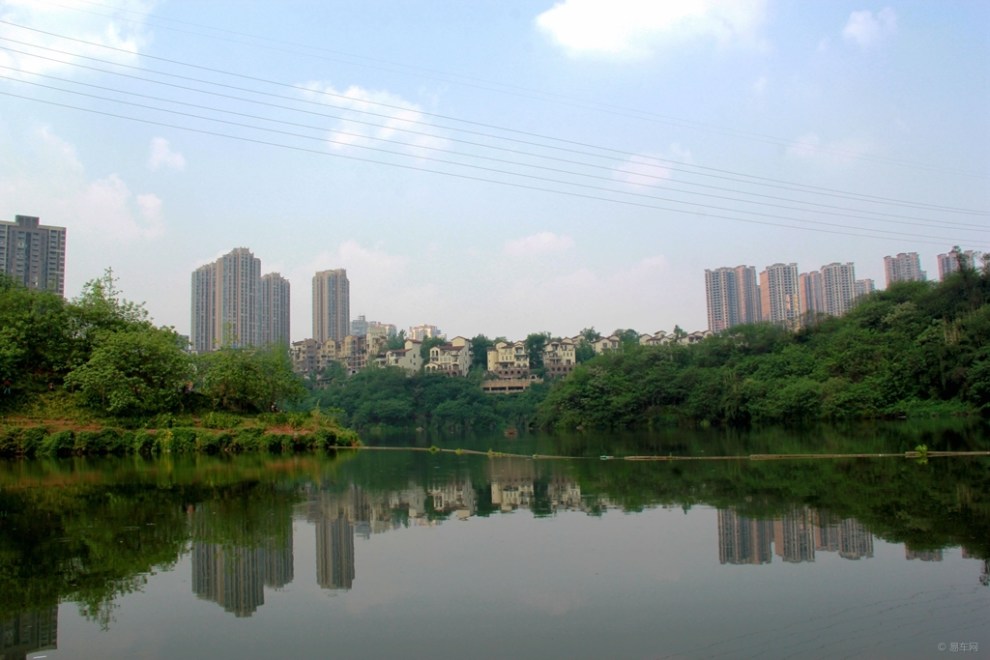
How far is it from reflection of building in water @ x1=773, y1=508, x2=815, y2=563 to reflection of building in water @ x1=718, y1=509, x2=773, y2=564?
0.10 meters

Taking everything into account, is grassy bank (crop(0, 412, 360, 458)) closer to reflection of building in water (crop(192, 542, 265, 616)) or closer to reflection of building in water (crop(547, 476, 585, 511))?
reflection of building in water (crop(547, 476, 585, 511))

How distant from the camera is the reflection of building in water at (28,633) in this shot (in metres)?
4.96

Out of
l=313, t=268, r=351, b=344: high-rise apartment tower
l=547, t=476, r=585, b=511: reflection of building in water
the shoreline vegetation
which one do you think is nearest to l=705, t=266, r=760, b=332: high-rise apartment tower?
the shoreline vegetation

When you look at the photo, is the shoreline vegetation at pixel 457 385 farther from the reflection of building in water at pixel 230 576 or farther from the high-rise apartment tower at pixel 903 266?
the high-rise apartment tower at pixel 903 266

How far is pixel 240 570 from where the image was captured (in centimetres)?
706

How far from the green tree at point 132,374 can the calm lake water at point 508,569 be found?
10957 millimetres

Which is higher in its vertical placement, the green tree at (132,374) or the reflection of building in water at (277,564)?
the green tree at (132,374)

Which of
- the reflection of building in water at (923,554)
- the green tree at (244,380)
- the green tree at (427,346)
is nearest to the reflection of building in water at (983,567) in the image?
the reflection of building in water at (923,554)

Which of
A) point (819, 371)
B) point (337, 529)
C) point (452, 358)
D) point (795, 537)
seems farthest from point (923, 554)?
point (452, 358)

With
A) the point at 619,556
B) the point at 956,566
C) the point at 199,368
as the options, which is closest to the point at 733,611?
the point at 619,556

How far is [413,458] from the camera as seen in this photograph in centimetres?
2167

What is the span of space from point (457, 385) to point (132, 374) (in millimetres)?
39595

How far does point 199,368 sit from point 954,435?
2508cm

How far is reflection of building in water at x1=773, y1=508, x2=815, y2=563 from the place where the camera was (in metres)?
7.35
